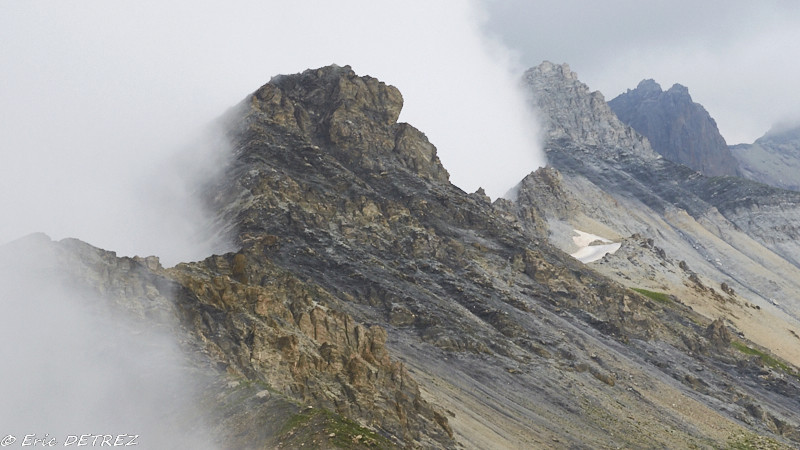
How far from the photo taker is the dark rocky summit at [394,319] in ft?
187

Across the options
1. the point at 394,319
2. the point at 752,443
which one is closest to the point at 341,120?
the point at 394,319

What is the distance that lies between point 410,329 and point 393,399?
34.0 m

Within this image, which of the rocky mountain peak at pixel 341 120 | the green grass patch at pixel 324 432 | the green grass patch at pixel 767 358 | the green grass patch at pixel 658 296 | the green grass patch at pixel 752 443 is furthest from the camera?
the green grass patch at pixel 658 296

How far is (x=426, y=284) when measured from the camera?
346 ft

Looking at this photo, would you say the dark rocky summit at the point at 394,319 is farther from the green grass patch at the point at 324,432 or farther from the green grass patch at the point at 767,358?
the green grass patch at the point at 767,358

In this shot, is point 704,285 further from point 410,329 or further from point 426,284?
point 410,329

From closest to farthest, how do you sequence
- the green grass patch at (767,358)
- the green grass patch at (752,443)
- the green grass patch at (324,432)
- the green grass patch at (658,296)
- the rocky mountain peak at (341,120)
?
the green grass patch at (324,432) < the green grass patch at (752,443) < the green grass patch at (767,358) < the rocky mountain peak at (341,120) < the green grass patch at (658,296)

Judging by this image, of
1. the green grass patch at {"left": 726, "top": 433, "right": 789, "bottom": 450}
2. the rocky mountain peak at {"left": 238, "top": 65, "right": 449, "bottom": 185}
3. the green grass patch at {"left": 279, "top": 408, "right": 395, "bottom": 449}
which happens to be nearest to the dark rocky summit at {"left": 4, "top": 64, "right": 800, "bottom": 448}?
the green grass patch at {"left": 279, "top": 408, "right": 395, "bottom": 449}

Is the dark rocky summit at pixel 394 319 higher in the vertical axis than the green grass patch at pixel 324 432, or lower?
higher

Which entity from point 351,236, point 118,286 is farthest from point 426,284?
point 118,286

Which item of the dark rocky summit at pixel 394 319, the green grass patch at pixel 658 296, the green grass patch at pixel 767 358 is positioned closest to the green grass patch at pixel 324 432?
the dark rocky summit at pixel 394 319

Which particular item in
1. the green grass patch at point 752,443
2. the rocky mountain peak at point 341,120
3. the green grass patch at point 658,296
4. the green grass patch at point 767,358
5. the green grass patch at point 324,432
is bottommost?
the green grass patch at point 324,432

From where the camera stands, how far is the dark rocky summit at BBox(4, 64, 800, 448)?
5706 centimetres

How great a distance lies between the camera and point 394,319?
3647 inches
